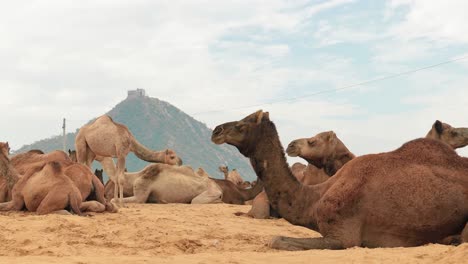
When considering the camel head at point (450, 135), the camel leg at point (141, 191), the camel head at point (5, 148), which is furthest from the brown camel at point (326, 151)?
the camel leg at point (141, 191)

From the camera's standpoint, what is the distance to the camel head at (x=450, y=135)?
11.6 metres

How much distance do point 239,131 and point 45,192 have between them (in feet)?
14.6

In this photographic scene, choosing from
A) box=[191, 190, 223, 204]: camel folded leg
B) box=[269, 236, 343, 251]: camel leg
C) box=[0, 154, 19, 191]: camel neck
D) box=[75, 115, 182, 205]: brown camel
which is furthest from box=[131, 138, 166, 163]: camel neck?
box=[269, 236, 343, 251]: camel leg

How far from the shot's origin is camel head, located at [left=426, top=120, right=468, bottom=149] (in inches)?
457

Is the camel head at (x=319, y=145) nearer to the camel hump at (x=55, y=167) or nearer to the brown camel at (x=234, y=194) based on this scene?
the camel hump at (x=55, y=167)

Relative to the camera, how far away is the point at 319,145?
1144 centimetres

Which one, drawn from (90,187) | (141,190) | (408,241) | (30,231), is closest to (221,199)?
(141,190)

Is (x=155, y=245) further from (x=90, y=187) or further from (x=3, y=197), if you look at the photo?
(x=3, y=197)

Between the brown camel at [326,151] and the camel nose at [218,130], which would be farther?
the brown camel at [326,151]

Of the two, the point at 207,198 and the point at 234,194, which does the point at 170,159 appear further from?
the point at 207,198

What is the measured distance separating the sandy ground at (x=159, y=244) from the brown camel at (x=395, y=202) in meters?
0.38

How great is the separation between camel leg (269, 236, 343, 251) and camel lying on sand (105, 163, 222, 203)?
10314 mm

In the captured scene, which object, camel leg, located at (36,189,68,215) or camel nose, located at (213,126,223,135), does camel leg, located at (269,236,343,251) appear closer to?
camel nose, located at (213,126,223,135)

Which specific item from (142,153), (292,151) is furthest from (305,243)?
(142,153)
